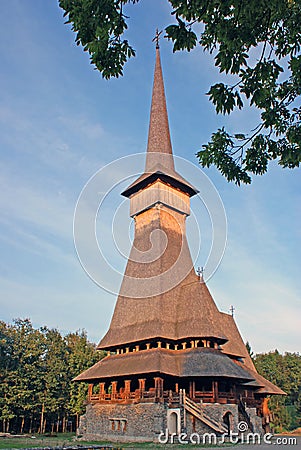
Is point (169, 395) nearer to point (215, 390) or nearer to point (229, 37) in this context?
point (215, 390)

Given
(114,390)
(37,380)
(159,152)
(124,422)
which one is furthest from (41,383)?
(159,152)

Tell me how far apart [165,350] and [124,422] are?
14.4 ft

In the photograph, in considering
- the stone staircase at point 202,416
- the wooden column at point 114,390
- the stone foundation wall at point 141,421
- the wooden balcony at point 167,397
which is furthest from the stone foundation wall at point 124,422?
the stone staircase at point 202,416

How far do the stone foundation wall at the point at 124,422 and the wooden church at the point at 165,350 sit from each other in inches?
1.9

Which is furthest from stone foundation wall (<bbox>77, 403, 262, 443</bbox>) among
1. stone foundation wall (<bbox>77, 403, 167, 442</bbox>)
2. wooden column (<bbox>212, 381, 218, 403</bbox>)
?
wooden column (<bbox>212, 381, 218, 403</bbox>)

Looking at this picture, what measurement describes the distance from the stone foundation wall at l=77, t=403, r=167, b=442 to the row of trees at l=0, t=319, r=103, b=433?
29.6ft

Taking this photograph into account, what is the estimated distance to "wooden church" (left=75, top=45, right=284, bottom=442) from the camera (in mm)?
21188

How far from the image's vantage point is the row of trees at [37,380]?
32.4 metres

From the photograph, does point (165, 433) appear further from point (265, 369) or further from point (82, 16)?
point (265, 369)

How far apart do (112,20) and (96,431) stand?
79.1ft

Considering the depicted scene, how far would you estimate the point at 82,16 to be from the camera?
5523mm

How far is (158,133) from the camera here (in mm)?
36406

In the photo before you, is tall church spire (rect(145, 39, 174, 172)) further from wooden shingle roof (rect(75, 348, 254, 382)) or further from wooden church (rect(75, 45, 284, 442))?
wooden shingle roof (rect(75, 348, 254, 382))

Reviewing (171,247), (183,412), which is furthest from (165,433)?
(171,247)
